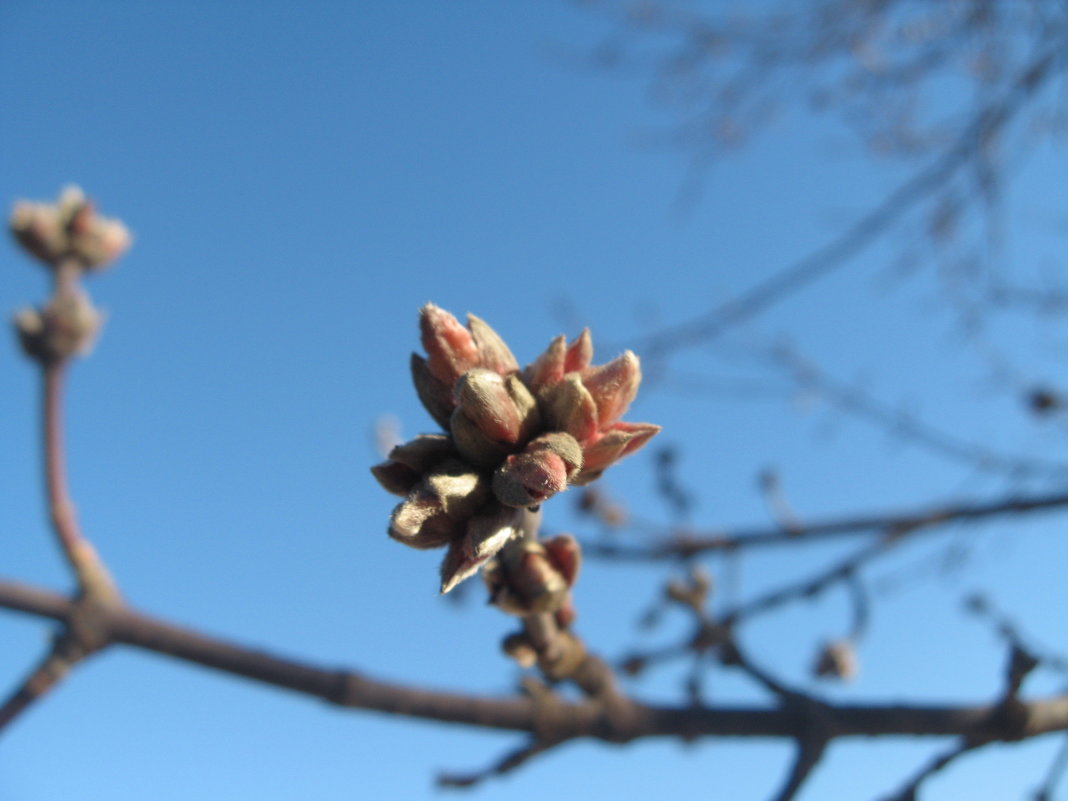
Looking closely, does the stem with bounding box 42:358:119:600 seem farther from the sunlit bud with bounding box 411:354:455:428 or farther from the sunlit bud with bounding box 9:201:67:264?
the sunlit bud with bounding box 411:354:455:428

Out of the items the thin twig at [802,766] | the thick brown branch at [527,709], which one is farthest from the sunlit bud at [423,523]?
the thin twig at [802,766]

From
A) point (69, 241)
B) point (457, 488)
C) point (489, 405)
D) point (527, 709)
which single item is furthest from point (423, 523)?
point (69, 241)

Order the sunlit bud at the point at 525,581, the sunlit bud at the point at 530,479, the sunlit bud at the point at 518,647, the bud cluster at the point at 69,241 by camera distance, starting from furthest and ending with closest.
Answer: the bud cluster at the point at 69,241, the sunlit bud at the point at 518,647, the sunlit bud at the point at 525,581, the sunlit bud at the point at 530,479

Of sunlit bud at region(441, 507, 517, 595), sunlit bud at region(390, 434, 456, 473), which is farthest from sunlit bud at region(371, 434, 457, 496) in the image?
sunlit bud at region(441, 507, 517, 595)

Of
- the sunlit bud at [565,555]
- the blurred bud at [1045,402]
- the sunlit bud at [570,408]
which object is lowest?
the sunlit bud at [565,555]

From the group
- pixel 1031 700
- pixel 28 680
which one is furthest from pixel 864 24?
pixel 28 680

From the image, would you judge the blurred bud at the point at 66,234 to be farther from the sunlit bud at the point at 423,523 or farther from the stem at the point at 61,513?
the sunlit bud at the point at 423,523
